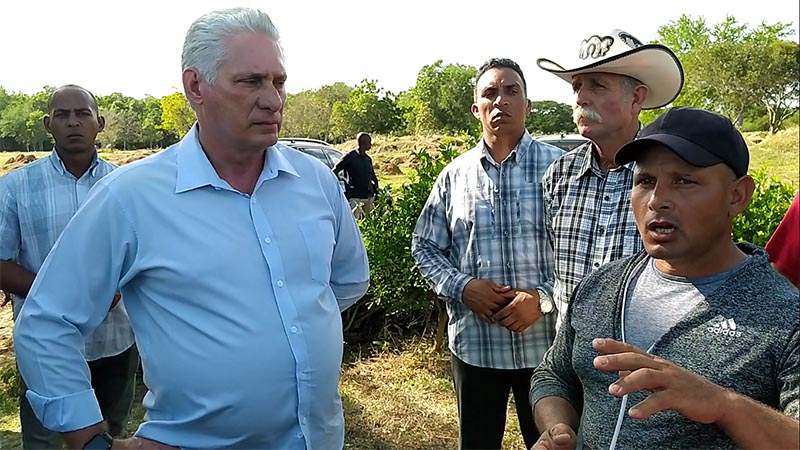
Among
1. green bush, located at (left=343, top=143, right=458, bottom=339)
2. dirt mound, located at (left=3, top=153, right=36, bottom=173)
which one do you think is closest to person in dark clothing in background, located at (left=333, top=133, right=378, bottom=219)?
green bush, located at (left=343, top=143, right=458, bottom=339)

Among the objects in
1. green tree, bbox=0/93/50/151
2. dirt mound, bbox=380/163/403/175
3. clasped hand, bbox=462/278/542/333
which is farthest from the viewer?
dirt mound, bbox=380/163/403/175

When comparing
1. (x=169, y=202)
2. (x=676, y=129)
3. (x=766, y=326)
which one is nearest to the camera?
(x=766, y=326)

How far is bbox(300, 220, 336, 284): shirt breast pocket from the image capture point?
6.94 feet

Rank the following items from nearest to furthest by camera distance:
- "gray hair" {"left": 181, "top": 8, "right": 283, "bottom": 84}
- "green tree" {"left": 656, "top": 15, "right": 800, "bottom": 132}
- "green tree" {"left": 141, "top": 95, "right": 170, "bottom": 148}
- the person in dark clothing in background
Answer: "gray hair" {"left": 181, "top": 8, "right": 283, "bottom": 84} < "green tree" {"left": 141, "top": 95, "right": 170, "bottom": 148} < the person in dark clothing in background < "green tree" {"left": 656, "top": 15, "right": 800, "bottom": 132}

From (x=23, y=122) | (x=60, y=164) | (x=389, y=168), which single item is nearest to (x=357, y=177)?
(x=389, y=168)

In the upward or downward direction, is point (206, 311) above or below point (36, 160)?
below

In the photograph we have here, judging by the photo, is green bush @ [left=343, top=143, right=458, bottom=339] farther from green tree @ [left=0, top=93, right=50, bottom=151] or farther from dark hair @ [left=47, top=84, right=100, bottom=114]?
green tree @ [left=0, top=93, right=50, bottom=151]

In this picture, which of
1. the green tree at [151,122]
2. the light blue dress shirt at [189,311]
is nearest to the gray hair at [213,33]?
the light blue dress shirt at [189,311]

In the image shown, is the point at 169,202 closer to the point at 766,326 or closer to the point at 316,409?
the point at 316,409

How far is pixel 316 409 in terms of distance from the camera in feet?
6.78

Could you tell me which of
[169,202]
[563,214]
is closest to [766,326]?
[563,214]

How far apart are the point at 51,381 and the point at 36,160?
5.94 ft

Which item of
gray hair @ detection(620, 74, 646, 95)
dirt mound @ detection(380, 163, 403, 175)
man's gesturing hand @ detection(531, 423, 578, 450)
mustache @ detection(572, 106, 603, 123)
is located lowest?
dirt mound @ detection(380, 163, 403, 175)

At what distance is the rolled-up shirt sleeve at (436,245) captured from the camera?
2992 mm
